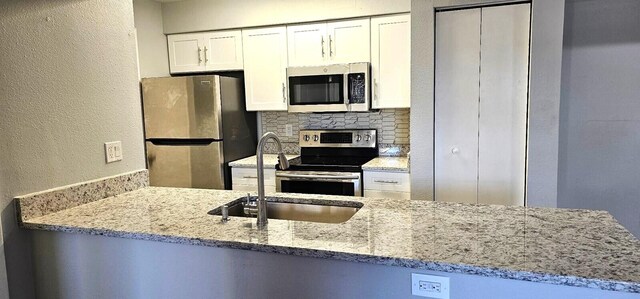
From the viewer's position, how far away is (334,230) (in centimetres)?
144

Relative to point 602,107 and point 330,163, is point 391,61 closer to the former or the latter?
point 330,163

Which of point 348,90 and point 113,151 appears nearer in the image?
point 113,151

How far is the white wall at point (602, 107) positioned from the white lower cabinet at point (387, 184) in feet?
3.86

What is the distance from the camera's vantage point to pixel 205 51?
3846 millimetres

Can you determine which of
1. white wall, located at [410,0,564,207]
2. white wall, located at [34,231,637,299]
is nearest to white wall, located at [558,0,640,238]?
white wall, located at [410,0,564,207]

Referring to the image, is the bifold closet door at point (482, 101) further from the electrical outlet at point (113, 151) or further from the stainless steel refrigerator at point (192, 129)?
the electrical outlet at point (113, 151)

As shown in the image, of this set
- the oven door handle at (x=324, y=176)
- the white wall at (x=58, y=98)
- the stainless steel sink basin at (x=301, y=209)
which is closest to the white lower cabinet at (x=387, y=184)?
the oven door handle at (x=324, y=176)

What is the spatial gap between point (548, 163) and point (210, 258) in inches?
87.5

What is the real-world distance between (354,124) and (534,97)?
161 cm

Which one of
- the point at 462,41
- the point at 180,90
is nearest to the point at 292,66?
the point at 180,90

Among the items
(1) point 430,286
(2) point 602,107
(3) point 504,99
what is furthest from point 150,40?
(2) point 602,107

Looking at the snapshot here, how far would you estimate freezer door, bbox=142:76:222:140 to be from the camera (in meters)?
3.41

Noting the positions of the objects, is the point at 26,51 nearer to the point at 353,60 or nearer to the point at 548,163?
the point at 353,60

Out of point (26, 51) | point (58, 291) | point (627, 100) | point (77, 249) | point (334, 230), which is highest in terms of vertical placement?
point (26, 51)
